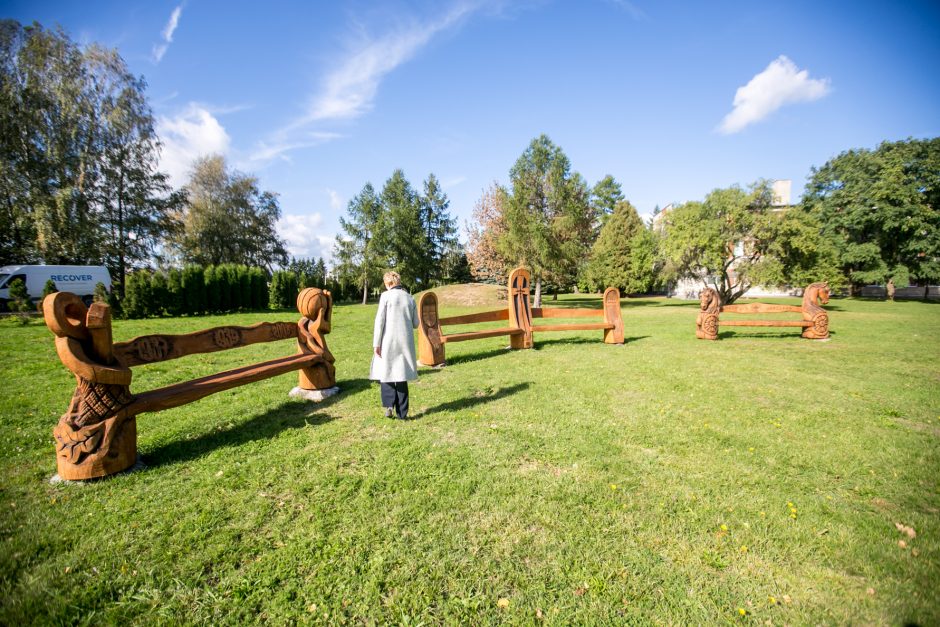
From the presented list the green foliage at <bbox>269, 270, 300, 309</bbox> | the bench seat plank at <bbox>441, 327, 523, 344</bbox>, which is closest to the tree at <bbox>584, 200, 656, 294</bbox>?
the green foliage at <bbox>269, 270, 300, 309</bbox>

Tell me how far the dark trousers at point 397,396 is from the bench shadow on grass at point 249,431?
713 mm

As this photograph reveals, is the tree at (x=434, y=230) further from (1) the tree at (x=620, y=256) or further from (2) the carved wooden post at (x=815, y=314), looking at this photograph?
(2) the carved wooden post at (x=815, y=314)

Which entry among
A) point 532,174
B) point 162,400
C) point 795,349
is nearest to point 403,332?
point 162,400

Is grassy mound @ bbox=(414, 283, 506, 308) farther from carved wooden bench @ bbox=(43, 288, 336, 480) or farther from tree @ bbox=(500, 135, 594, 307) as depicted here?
carved wooden bench @ bbox=(43, 288, 336, 480)

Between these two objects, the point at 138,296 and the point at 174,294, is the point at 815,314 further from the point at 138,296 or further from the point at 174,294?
the point at 138,296

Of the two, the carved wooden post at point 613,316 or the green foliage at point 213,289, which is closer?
the carved wooden post at point 613,316

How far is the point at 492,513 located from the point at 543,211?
22.8 m

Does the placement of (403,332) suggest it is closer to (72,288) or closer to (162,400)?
(162,400)

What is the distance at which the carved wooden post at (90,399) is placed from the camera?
9.95 feet

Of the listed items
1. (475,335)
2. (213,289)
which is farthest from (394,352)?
(213,289)

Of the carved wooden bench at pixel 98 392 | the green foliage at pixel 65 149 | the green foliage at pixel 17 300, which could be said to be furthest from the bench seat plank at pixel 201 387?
the green foliage at pixel 65 149

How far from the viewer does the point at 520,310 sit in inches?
353

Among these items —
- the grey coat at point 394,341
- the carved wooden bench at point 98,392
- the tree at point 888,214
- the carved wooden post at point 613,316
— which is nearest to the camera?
the carved wooden bench at point 98,392

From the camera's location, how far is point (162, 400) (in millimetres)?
3451
